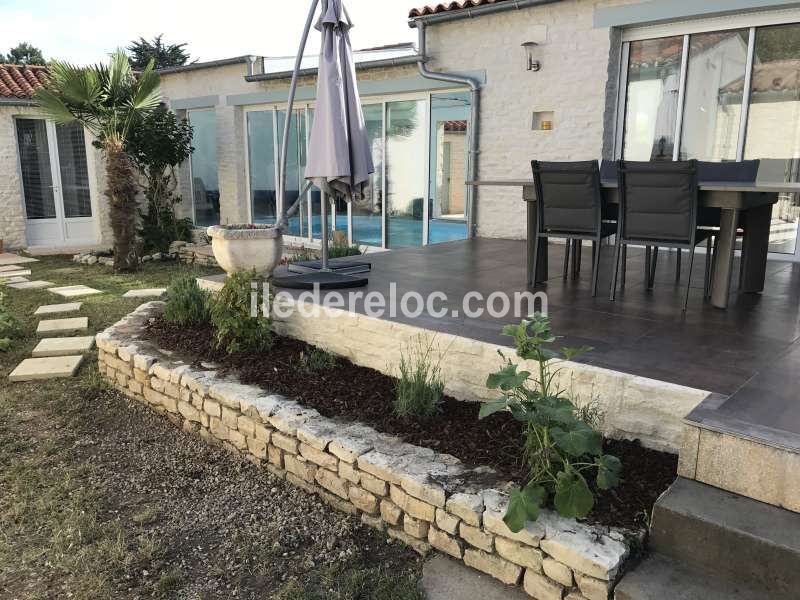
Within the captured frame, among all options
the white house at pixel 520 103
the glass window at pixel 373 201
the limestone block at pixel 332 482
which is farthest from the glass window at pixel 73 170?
the limestone block at pixel 332 482

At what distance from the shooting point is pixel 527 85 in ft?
24.6

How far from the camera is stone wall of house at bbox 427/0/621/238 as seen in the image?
6914 millimetres

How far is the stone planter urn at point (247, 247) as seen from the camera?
4.80 meters

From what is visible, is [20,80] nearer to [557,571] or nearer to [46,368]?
[46,368]

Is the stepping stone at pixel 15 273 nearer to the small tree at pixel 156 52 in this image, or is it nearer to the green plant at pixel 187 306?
the green plant at pixel 187 306

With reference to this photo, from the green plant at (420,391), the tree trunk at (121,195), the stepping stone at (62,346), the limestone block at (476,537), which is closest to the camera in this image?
the limestone block at (476,537)

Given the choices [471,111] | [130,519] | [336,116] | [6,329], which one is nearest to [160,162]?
[6,329]

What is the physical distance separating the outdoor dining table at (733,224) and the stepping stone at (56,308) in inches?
209

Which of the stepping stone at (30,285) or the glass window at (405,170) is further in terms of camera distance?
the glass window at (405,170)

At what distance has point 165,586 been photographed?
99.9 inches

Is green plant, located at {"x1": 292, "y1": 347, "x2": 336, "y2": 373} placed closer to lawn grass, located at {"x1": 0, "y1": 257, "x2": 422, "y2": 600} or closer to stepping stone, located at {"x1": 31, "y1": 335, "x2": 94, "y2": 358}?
lawn grass, located at {"x1": 0, "y1": 257, "x2": 422, "y2": 600}

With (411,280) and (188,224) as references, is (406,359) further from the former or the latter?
(188,224)

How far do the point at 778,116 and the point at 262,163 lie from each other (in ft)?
27.6

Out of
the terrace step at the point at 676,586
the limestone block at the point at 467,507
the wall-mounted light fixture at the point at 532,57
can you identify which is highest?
the wall-mounted light fixture at the point at 532,57
